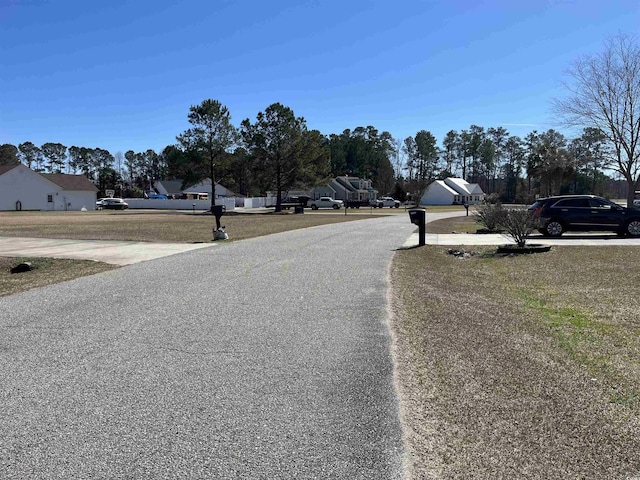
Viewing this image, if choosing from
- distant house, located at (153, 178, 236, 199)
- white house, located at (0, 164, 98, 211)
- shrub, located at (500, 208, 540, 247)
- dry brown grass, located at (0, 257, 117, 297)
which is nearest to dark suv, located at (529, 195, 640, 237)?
shrub, located at (500, 208, 540, 247)

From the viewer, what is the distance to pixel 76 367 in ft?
16.1

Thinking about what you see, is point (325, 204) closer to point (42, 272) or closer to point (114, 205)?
point (114, 205)

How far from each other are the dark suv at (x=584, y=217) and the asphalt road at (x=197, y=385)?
13755 mm

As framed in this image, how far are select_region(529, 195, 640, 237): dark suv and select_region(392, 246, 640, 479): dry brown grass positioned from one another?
11.1 metres

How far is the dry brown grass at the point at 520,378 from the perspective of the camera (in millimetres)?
3281

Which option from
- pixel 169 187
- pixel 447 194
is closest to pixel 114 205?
pixel 169 187

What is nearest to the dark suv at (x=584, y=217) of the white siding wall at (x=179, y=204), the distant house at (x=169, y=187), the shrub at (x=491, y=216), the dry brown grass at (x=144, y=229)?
the shrub at (x=491, y=216)

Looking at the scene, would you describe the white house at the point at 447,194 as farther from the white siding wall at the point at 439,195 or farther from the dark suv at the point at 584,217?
the dark suv at the point at 584,217

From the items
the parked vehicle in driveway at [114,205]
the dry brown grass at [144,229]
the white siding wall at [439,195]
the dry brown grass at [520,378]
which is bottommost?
the dry brown grass at [144,229]

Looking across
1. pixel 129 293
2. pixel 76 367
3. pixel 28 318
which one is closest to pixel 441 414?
pixel 76 367

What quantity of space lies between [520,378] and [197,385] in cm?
278

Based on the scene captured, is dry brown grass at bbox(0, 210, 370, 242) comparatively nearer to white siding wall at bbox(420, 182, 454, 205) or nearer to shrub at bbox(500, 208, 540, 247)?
shrub at bbox(500, 208, 540, 247)

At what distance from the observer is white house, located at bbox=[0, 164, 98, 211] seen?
67688mm

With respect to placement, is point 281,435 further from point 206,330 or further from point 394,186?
point 394,186
